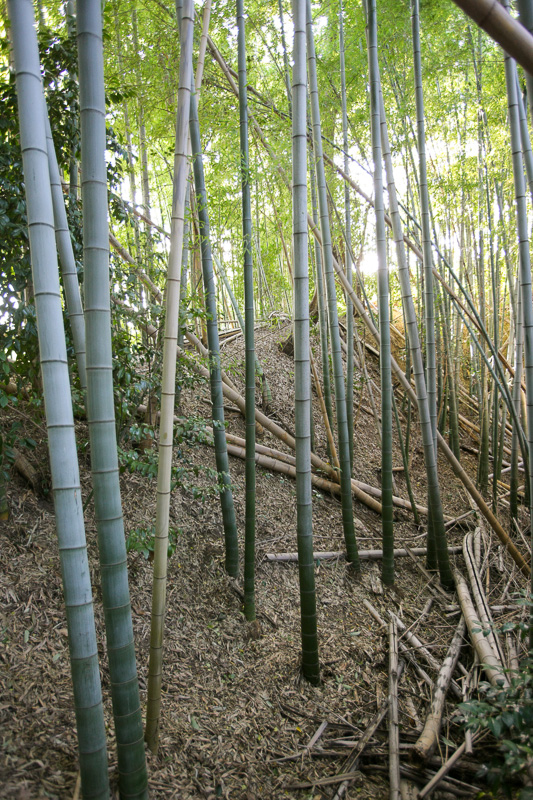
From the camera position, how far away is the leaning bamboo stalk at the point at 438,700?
1.98 m

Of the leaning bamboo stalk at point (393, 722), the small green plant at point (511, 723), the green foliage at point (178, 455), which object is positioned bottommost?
the leaning bamboo stalk at point (393, 722)

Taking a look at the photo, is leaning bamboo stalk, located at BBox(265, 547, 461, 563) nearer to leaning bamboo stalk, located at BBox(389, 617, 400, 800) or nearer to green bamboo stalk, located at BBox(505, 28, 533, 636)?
leaning bamboo stalk, located at BBox(389, 617, 400, 800)

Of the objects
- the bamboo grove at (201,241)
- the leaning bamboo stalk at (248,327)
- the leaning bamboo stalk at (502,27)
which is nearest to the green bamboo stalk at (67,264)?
the bamboo grove at (201,241)

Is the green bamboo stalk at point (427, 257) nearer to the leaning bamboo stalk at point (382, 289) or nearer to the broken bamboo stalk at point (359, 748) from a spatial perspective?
the leaning bamboo stalk at point (382, 289)

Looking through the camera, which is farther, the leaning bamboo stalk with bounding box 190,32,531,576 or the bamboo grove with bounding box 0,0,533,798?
the leaning bamboo stalk with bounding box 190,32,531,576

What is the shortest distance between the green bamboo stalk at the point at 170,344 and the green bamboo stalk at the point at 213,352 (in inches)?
31.5

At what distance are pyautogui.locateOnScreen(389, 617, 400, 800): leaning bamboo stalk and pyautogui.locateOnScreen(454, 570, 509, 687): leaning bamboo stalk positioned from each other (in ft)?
1.28

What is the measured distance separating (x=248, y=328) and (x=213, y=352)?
0.79 ft

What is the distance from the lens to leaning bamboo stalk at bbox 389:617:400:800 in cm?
185

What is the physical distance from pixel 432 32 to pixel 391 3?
2.02ft

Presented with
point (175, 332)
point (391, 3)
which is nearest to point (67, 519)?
point (175, 332)

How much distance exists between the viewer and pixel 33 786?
1510 millimetres

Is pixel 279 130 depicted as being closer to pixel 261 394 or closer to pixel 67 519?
pixel 261 394

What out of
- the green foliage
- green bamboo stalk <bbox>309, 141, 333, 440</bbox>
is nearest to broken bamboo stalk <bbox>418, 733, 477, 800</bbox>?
the green foliage
